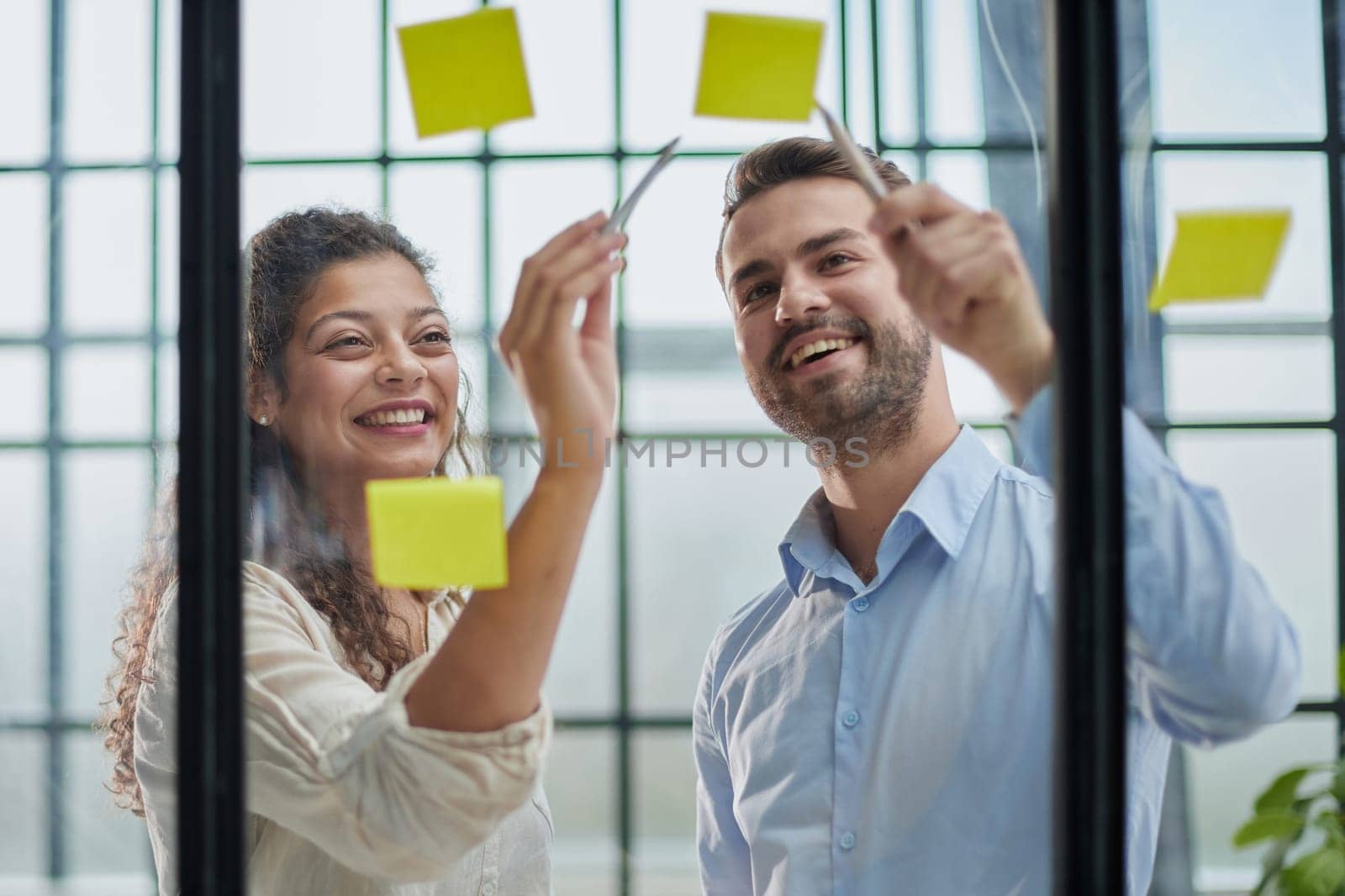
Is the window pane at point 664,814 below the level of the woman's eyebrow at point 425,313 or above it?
below

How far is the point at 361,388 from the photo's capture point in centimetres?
103

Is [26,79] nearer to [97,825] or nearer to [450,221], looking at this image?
[450,221]

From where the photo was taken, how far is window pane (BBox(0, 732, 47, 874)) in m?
1.09

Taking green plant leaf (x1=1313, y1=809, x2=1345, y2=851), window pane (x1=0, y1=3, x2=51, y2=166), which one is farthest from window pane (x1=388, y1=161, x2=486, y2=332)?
green plant leaf (x1=1313, y1=809, x2=1345, y2=851)

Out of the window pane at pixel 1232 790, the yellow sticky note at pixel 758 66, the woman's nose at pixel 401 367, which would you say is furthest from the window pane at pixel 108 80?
the window pane at pixel 1232 790

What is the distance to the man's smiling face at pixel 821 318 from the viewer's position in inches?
40.1

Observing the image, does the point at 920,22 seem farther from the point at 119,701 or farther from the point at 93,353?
the point at 119,701

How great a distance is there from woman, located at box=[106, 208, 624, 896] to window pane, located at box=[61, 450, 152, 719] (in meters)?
0.03

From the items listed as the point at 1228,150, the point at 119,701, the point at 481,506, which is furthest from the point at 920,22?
the point at 119,701

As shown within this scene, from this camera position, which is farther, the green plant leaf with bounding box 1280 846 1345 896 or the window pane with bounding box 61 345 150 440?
the window pane with bounding box 61 345 150 440

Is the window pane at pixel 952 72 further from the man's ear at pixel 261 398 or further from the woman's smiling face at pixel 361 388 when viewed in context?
the man's ear at pixel 261 398

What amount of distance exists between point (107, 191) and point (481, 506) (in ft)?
1.75

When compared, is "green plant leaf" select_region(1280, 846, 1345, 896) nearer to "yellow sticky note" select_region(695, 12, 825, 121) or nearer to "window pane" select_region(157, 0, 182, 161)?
"yellow sticky note" select_region(695, 12, 825, 121)

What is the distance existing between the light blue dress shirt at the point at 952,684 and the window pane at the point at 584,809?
9cm
